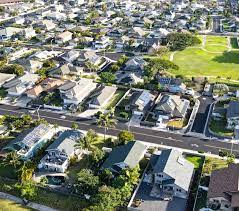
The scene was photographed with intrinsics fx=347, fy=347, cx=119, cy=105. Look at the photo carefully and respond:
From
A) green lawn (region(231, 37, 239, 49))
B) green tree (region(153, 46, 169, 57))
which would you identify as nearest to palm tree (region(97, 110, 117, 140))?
green tree (region(153, 46, 169, 57))

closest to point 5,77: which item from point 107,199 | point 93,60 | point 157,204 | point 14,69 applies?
point 14,69

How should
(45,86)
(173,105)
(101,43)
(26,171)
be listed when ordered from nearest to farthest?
(26,171), (173,105), (45,86), (101,43)

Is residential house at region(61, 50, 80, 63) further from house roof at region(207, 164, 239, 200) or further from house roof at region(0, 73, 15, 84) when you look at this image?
house roof at region(207, 164, 239, 200)

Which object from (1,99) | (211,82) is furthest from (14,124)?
(211,82)

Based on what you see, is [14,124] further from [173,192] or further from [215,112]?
[215,112]

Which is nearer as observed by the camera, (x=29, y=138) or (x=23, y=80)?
(x=29, y=138)

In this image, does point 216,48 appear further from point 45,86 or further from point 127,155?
point 127,155

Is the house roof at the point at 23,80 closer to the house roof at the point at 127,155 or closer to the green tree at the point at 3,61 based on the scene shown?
the green tree at the point at 3,61

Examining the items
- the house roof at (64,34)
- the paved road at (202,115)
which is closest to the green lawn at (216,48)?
the paved road at (202,115)
